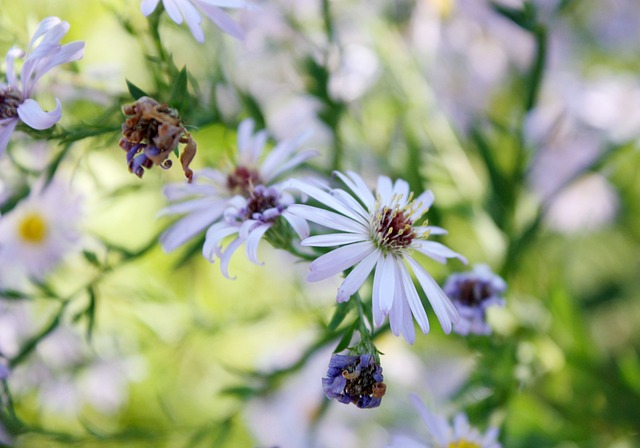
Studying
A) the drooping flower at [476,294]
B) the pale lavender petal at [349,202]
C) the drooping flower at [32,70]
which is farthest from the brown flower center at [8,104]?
the drooping flower at [476,294]

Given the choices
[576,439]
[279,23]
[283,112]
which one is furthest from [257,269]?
[576,439]

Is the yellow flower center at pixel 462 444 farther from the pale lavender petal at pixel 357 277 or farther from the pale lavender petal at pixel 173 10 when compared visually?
the pale lavender petal at pixel 173 10

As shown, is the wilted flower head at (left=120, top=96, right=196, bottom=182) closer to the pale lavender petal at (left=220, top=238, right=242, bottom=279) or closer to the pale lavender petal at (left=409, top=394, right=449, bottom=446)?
the pale lavender petal at (left=220, top=238, right=242, bottom=279)

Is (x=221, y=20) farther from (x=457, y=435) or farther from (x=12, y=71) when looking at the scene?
(x=457, y=435)

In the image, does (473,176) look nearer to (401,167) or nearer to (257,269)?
(401,167)

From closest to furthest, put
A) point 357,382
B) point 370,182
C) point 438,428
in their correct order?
point 357,382
point 438,428
point 370,182

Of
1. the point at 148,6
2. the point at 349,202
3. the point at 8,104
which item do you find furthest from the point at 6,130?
the point at 349,202

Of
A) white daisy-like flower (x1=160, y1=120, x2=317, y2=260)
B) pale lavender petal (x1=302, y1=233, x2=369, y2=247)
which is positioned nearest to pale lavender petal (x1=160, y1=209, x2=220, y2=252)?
white daisy-like flower (x1=160, y1=120, x2=317, y2=260)
